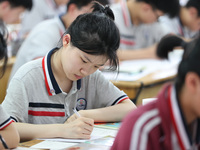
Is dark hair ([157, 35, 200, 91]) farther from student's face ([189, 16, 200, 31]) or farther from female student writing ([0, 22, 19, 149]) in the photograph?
student's face ([189, 16, 200, 31])

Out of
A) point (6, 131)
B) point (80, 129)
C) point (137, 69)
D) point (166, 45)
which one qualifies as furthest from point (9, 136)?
point (137, 69)

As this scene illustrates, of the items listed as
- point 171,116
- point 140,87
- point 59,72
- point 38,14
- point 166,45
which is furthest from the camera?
point 38,14

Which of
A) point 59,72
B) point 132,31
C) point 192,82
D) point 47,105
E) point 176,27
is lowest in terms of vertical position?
point 176,27

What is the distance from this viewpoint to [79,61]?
1264 mm

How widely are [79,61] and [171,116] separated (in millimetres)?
618

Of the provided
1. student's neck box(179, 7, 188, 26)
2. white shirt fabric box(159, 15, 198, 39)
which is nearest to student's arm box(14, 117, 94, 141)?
student's neck box(179, 7, 188, 26)

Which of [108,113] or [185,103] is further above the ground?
[185,103]

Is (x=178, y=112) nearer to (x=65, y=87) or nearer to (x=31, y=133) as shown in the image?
(x=31, y=133)

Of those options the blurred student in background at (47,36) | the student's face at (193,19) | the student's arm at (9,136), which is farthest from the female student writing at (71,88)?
the student's face at (193,19)

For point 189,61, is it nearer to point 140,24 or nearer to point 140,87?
point 140,87

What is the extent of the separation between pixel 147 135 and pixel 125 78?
138 centimetres

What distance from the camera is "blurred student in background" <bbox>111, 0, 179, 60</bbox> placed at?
8.81ft

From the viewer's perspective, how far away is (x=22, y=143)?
1135 mm

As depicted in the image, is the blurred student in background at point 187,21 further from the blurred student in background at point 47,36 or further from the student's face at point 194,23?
the blurred student in background at point 47,36
